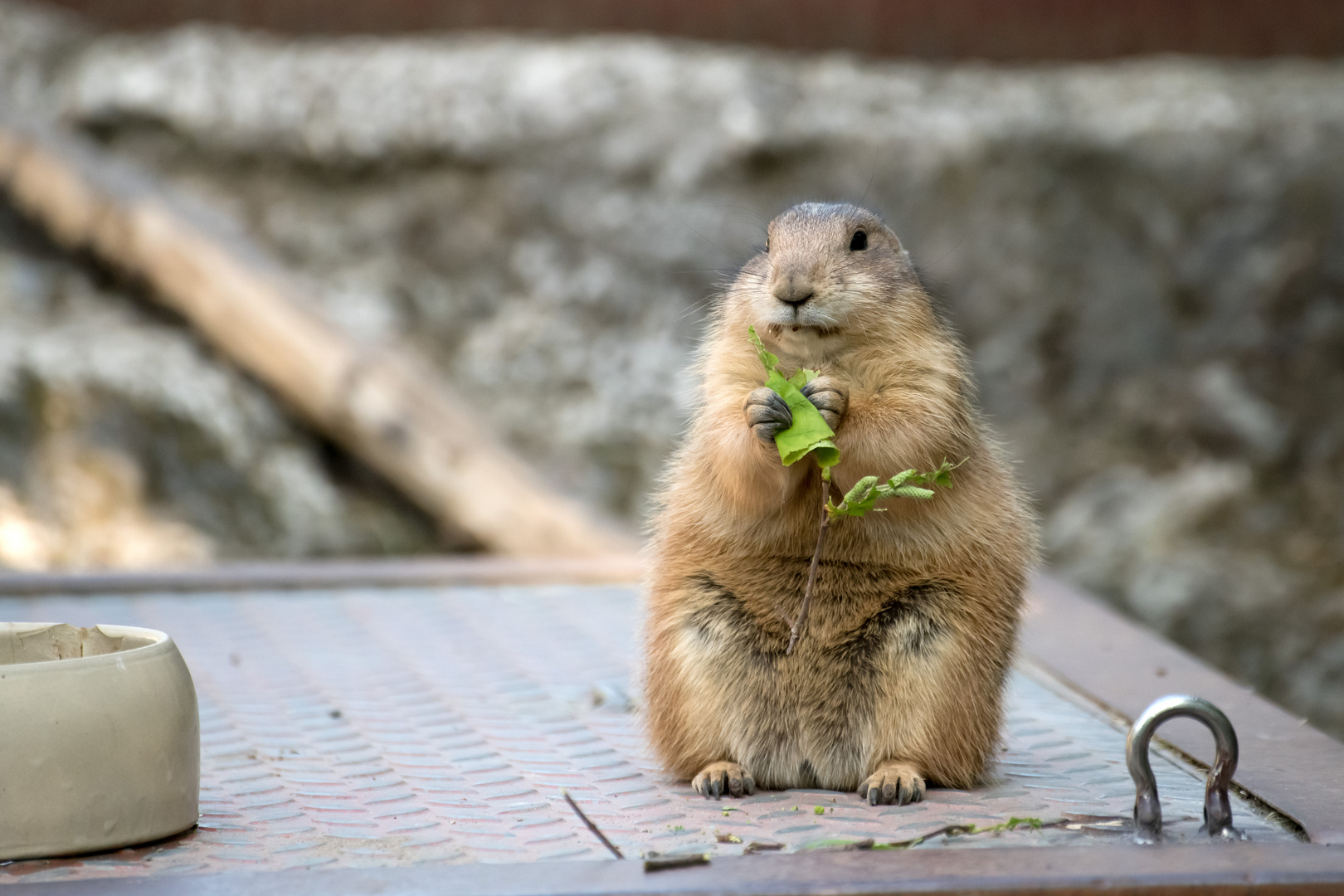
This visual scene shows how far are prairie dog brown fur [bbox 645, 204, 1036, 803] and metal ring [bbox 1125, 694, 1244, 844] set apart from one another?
0.44 m

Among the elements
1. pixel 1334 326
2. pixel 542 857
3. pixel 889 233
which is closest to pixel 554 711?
pixel 542 857

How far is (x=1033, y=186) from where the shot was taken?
725 cm

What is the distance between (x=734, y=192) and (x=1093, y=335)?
78.4 inches

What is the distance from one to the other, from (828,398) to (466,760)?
47.0 inches

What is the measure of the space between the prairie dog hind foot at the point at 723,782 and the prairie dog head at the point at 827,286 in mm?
886

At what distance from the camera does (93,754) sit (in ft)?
8.23

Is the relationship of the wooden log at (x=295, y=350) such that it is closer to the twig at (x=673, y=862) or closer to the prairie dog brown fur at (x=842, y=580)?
the prairie dog brown fur at (x=842, y=580)

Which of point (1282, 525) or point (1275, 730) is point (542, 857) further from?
point (1282, 525)

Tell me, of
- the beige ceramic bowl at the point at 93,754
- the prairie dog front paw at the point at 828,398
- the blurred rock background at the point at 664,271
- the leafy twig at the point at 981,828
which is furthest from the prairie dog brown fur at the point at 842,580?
the blurred rock background at the point at 664,271

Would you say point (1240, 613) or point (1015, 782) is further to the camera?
point (1240, 613)

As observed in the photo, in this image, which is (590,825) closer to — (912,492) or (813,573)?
(813,573)

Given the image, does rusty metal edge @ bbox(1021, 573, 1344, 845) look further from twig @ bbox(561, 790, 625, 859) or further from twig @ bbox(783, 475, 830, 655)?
twig @ bbox(561, 790, 625, 859)

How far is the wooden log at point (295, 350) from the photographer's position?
668cm

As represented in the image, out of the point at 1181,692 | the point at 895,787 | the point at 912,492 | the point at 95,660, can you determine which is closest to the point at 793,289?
the point at 912,492
